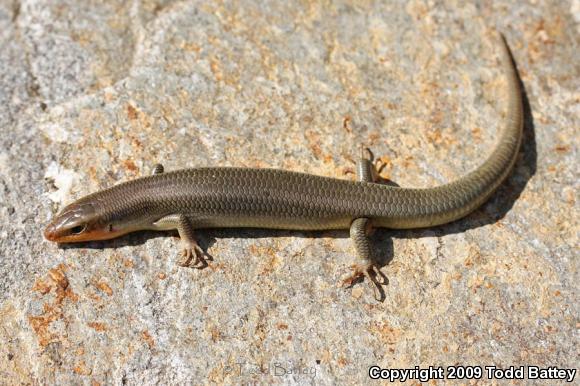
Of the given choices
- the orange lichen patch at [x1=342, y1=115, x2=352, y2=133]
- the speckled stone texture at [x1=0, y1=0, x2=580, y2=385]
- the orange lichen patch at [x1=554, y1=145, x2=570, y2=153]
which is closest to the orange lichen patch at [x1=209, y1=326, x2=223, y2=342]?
the speckled stone texture at [x1=0, y1=0, x2=580, y2=385]

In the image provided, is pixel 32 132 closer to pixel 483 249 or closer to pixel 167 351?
pixel 167 351

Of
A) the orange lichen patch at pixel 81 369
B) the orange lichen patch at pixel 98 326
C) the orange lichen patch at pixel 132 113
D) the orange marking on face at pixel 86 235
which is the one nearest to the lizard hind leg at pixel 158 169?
the orange marking on face at pixel 86 235

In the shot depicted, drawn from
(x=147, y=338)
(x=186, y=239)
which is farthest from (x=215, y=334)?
(x=186, y=239)

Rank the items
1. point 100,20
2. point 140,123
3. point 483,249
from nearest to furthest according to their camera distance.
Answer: point 483,249, point 140,123, point 100,20

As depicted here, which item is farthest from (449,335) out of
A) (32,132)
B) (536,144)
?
(32,132)

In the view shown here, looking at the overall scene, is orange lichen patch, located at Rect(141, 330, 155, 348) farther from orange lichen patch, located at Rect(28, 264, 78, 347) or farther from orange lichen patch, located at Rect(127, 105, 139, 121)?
orange lichen patch, located at Rect(127, 105, 139, 121)

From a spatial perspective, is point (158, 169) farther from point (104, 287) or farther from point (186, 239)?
point (104, 287)
